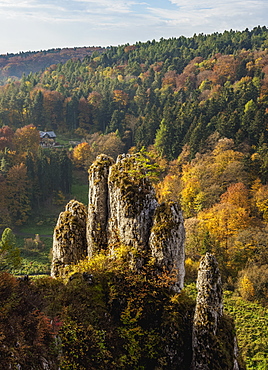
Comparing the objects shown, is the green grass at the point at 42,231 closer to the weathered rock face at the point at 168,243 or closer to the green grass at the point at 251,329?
the green grass at the point at 251,329

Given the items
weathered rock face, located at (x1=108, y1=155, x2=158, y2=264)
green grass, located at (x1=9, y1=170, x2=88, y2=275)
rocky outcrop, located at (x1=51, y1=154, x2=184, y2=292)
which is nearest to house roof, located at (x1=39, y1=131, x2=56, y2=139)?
green grass, located at (x1=9, y1=170, x2=88, y2=275)

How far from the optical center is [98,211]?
16.0 meters

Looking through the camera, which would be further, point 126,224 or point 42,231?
point 42,231

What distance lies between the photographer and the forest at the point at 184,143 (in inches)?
1467

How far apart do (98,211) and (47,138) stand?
248ft

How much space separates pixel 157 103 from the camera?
104562mm

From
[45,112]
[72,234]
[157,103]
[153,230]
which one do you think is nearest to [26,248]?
[72,234]

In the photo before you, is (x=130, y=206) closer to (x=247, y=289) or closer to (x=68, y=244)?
(x=68, y=244)

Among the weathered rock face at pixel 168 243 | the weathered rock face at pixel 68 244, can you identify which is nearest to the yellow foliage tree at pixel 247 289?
the weathered rock face at pixel 168 243

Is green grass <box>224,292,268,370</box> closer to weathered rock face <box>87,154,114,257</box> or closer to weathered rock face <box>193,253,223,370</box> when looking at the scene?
weathered rock face <box>193,253,223,370</box>

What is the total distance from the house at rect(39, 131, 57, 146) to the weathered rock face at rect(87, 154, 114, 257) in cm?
7306

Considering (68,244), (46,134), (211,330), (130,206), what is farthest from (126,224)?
(46,134)

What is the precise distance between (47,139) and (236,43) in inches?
3564

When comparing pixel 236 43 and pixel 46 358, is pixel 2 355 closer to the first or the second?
pixel 46 358
